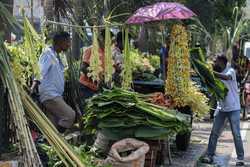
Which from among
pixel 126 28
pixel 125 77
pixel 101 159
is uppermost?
pixel 126 28

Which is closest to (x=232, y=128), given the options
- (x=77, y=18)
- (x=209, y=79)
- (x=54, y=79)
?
(x=209, y=79)

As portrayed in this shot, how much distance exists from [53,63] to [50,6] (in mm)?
2699

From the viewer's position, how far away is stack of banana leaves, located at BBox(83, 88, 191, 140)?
23.7 feet

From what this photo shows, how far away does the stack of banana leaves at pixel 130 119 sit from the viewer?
721 centimetres

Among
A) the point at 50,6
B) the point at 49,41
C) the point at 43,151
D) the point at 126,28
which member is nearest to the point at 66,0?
the point at 50,6

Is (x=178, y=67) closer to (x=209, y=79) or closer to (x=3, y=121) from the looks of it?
(x=209, y=79)

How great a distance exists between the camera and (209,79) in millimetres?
9352

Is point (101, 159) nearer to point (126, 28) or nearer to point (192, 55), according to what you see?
point (126, 28)

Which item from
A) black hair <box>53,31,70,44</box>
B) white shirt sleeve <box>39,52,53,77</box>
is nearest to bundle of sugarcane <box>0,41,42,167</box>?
white shirt sleeve <box>39,52,53,77</box>

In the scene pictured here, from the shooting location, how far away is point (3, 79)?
5.15 m

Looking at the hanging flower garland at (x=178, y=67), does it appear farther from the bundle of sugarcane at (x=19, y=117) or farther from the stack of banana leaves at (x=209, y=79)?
the bundle of sugarcane at (x=19, y=117)

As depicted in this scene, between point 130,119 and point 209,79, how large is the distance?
256 cm

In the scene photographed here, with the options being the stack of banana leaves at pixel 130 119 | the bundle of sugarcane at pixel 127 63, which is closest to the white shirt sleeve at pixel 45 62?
the stack of banana leaves at pixel 130 119

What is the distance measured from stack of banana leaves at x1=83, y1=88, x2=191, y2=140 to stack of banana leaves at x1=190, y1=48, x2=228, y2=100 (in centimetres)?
196
